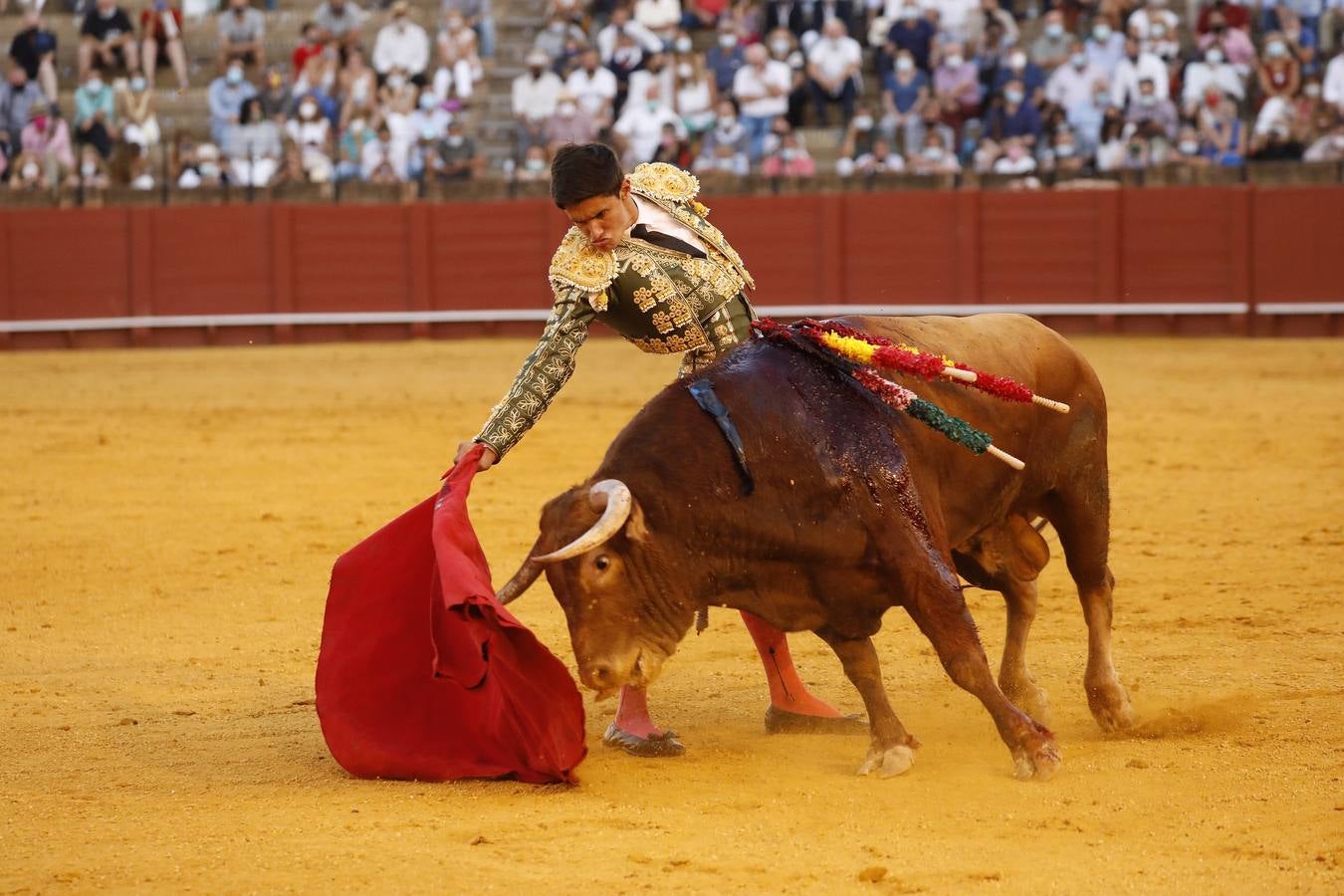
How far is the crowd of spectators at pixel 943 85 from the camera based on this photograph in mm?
12891

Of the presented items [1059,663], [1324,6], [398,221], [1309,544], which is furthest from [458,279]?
[1059,663]

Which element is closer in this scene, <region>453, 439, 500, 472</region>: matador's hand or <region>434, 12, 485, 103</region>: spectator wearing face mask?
<region>453, 439, 500, 472</region>: matador's hand

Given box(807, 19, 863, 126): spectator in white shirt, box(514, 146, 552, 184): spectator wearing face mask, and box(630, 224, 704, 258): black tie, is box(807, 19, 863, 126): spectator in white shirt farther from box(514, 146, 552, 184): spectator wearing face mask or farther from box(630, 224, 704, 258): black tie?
box(630, 224, 704, 258): black tie

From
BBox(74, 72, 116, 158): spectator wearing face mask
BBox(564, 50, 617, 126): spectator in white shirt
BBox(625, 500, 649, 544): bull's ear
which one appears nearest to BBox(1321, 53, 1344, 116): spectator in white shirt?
BBox(564, 50, 617, 126): spectator in white shirt

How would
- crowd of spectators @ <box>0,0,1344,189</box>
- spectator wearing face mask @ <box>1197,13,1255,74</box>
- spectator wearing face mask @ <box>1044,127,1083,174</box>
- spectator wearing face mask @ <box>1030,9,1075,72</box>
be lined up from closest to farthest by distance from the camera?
spectator wearing face mask @ <box>1197,13,1255,74</box>
crowd of spectators @ <box>0,0,1344,189</box>
spectator wearing face mask @ <box>1044,127,1083,174</box>
spectator wearing face mask @ <box>1030,9,1075,72</box>

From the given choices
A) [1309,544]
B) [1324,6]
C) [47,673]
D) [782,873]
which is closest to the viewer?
[782,873]

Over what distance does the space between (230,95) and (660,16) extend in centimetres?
358

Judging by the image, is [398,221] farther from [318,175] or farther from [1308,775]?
[1308,775]

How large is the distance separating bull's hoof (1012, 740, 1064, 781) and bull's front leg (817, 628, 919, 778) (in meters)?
0.22

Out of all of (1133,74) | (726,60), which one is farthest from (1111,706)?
(726,60)

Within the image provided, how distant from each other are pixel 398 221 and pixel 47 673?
10.3 meters

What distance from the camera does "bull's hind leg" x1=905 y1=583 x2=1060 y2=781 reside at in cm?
334

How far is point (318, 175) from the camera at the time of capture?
1454cm

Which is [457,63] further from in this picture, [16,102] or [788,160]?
[16,102]
